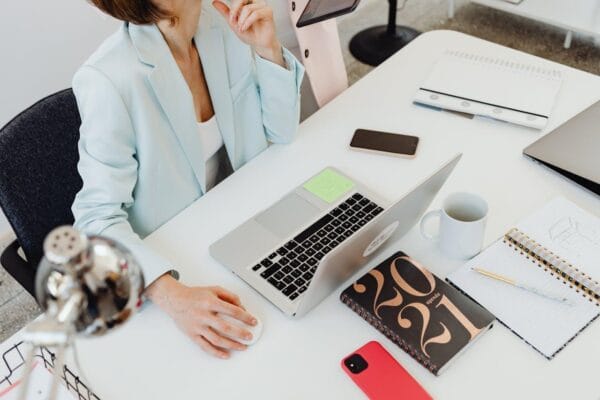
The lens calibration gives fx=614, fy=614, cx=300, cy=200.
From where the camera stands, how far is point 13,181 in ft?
3.68

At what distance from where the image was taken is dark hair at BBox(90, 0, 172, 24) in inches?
40.7

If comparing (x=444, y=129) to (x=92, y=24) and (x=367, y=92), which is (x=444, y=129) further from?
(x=92, y=24)

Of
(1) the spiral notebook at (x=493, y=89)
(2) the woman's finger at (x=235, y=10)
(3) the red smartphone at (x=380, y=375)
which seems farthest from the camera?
(1) the spiral notebook at (x=493, y=89)

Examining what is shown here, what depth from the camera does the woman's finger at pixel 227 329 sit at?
0.94 m

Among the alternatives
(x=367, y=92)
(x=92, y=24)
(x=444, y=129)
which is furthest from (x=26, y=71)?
(x=444, y=129)

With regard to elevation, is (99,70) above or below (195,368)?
above

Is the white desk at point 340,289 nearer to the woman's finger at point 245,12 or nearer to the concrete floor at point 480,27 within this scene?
the woman's finger at point 245,12

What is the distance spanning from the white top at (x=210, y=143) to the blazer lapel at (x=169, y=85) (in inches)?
2.3

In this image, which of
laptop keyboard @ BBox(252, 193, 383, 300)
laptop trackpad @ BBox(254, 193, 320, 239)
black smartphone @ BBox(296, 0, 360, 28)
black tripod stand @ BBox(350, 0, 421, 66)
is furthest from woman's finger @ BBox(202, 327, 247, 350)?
black tripod stand @ BBox(350, 0, 421, 66)

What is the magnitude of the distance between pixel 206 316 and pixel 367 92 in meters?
0.72

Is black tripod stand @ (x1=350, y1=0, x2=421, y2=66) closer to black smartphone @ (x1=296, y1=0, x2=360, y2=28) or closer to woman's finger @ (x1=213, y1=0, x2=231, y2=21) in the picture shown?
black smartphone @ (x1=296, y1=0, x2=360, y2=28)

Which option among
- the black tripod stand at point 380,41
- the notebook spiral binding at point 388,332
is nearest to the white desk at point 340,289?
the notebook spiral binding at point 388,332

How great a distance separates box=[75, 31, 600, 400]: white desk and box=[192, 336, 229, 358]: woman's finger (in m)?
0.01

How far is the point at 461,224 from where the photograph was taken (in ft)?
3.29
